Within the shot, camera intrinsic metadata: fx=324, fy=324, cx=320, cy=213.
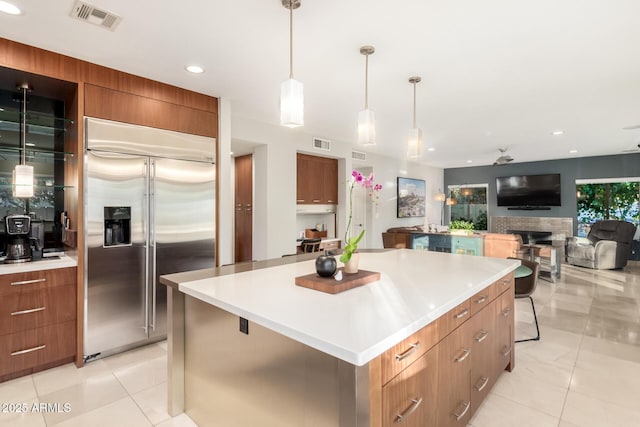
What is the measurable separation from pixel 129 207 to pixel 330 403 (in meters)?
2.62

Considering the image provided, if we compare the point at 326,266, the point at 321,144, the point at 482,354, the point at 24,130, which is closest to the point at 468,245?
the point at 321,144

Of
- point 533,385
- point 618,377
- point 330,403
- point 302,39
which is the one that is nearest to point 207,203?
point 302,39

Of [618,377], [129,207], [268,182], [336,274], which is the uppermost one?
[268,182]

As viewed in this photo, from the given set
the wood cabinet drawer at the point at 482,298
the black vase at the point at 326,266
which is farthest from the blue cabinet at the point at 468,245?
the black vase at the point at 326,266

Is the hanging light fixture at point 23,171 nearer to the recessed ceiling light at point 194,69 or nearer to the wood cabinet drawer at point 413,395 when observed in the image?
the recessed ceiling light at point 194,69

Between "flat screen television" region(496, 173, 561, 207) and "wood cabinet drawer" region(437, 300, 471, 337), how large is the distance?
27.1 ft

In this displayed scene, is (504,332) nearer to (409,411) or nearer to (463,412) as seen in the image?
(463,412)

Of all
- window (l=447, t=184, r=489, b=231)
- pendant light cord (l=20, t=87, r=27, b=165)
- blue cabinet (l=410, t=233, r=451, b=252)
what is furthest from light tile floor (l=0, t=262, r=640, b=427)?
window (l=447, t=184, r=489, b=231)

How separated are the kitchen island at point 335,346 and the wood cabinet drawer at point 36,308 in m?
1.40

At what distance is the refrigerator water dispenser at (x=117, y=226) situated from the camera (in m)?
2.87

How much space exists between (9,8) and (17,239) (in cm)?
168

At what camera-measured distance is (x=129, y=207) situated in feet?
9.72

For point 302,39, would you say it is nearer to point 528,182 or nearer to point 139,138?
point 139,138

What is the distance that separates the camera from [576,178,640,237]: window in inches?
293
